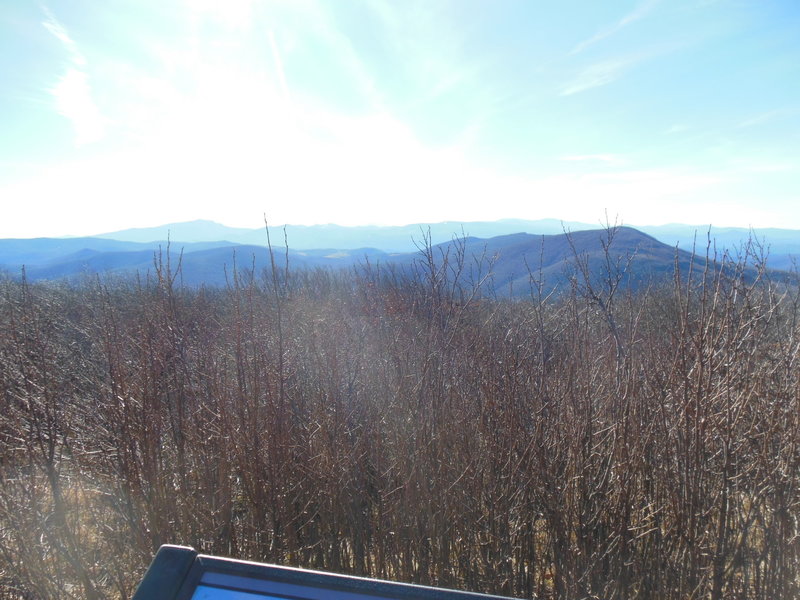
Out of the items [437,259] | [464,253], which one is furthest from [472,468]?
[437,259]

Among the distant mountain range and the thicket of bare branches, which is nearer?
the thicket of bare branches

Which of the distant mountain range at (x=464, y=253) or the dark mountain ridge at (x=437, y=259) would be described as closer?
the distant mountain range at (x=464, y=253)

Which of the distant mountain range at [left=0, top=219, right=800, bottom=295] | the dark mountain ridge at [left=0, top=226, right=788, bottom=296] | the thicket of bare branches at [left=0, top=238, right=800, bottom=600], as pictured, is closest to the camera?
the thicket of bare branches at [left=0, top=238, right=800, bottom=600]

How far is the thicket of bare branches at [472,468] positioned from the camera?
2.97 meters

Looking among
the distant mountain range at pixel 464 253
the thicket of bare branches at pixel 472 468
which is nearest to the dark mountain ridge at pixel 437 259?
the distant mountain range at pixel 464 253

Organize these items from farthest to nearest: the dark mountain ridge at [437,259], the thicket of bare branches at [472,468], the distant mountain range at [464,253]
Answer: the dark mountain ridge at [437,259] < the distant mountain range at [464,253] < the thicket of bare branches at [472,468]

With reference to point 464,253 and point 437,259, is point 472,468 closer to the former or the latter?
point 464,253

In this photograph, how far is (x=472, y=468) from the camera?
328 cm

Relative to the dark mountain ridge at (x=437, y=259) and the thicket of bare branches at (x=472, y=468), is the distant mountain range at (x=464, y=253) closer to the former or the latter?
the dark mountain ridge at (x=437, y=259)

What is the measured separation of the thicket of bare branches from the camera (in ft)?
9.74

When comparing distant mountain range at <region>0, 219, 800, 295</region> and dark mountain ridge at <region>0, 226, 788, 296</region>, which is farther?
dark mountain ridge at <region>0, 226, 788, 296</region>

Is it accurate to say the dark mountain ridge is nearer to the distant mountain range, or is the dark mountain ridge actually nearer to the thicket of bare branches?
the distant mountain range

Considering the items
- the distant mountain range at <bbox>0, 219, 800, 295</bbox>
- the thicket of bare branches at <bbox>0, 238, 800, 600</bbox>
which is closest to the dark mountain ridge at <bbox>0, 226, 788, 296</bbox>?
the distant mountain range at <bbox>0, 219, 800, 295</bbox>

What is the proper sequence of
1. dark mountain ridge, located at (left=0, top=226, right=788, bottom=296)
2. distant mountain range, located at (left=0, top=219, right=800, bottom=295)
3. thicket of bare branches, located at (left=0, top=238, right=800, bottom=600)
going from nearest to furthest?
thicket of bare branches, located at (left=0, top=238, right=800, bottom=600) → distant mountain range, located at (left=0, top=219, right=800, bottom=295) → dark mountain ridge, located at (left=0, top=226, right=788, bottom=296)
